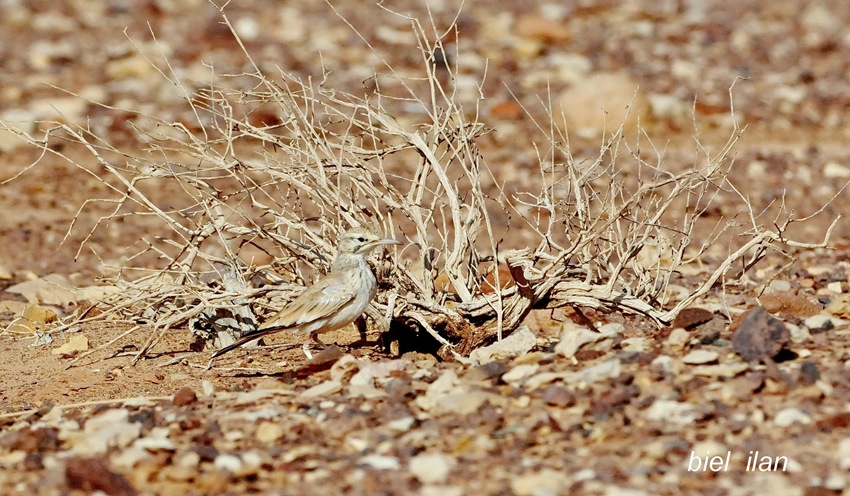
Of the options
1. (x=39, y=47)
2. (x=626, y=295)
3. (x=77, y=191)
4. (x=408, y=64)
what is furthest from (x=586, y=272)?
(x=39, y=47)

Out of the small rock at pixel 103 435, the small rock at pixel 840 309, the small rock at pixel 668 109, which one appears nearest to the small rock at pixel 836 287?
the small rock at pixel 840 309

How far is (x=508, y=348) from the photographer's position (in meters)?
5.57

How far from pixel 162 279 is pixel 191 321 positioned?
11.3 inches

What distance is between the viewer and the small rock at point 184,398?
5055mm

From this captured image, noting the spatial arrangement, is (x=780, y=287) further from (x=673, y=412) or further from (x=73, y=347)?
(x=73, y=347)

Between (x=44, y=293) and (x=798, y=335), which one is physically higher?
(x=798, y=335)

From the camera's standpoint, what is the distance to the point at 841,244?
866 centimetres

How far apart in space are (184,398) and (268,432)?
0.64 meters

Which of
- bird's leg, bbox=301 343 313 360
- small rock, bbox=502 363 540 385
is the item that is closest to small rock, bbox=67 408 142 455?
bird's leg, bbox=301 343 313 360

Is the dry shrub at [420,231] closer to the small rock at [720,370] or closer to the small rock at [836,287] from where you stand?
the small rock at [720,370]

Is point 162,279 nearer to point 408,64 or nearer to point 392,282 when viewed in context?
point 392,282

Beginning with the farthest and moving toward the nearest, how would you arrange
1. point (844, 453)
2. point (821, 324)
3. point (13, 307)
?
1. point (13, 307)
2. point (821, 324)
3. point (844, 453)

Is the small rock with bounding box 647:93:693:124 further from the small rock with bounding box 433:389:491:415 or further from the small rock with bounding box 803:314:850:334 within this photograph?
the small rock with bounding box 433:389:491:415

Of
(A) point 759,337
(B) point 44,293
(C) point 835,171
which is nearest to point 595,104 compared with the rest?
(C) point 835,171
